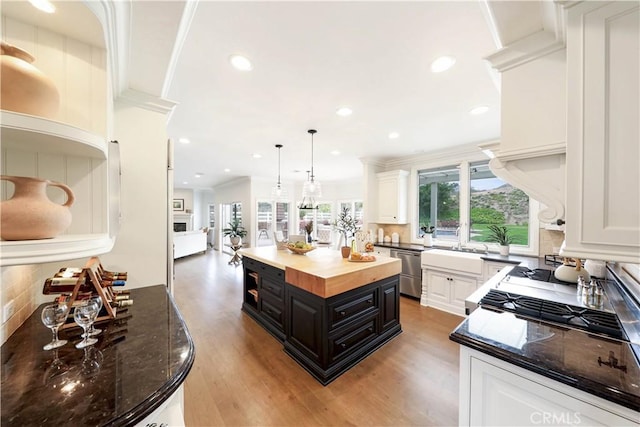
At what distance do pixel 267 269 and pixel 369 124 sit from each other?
2274mm

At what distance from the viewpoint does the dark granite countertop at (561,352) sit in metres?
0.78

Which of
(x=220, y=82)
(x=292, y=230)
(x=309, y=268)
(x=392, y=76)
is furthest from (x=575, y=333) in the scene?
(x=292, y=230)

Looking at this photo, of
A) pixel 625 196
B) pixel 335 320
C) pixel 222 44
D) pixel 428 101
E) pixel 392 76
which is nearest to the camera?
pixel 625 196

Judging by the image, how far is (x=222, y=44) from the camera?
60.8 inches

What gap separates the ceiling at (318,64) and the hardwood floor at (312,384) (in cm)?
246

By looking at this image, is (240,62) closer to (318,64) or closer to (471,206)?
(318,64)

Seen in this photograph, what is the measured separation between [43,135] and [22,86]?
173mm

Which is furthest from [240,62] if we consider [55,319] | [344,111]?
[55,319]

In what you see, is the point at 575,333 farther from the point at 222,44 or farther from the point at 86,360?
the point at 222,44

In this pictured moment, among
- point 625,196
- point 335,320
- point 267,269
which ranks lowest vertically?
point 335,320

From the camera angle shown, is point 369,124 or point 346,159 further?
point 346,159

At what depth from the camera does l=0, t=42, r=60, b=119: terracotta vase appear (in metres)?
0.74

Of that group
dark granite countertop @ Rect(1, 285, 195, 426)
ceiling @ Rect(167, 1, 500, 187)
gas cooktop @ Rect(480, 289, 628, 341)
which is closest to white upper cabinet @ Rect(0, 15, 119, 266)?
dark granite countertop @ Rect(1, 285, 195, 426)

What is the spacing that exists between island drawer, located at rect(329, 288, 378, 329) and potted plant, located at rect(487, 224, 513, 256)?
228 centimetres
